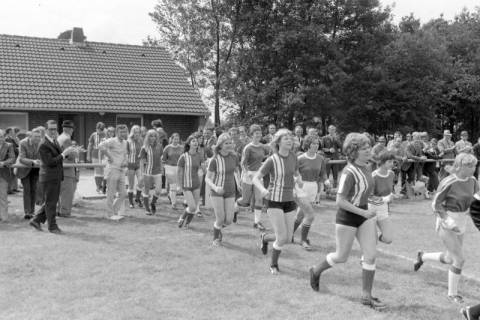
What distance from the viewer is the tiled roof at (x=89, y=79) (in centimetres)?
2300

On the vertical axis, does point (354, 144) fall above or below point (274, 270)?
above

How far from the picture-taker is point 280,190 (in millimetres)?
6684

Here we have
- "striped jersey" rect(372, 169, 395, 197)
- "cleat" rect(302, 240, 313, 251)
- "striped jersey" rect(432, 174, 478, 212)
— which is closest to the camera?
"striped jersey" rect(432, 174, 478, 212)

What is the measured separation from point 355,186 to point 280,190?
4.64 feet

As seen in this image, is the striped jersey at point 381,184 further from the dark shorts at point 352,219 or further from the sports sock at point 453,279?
the dark shorts at point 352,219

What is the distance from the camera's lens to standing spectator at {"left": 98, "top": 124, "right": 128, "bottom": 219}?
10680 mm

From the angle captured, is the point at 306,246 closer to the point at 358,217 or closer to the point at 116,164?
the point at 358,217

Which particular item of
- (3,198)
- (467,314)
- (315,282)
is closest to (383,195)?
(315,282)

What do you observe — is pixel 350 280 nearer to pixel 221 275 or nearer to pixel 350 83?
pixel 221 275

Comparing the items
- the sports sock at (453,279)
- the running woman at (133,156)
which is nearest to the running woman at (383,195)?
the sports sock at (453,279)

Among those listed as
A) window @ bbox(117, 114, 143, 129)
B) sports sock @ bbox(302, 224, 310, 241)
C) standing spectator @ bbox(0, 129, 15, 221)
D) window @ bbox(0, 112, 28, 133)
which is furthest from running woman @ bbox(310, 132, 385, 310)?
window @ bbox(117, 114, 143, 129)

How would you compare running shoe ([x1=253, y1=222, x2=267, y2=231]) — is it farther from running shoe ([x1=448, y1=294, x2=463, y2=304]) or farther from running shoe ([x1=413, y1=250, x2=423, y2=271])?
running shoe ([x1=448, y1=294, x2=463, y2=304])

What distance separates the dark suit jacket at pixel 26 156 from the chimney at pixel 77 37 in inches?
690

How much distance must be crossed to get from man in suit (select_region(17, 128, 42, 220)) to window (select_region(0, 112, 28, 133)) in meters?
12.7
